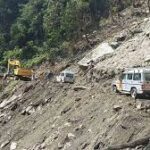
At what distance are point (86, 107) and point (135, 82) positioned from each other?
12.5 ft

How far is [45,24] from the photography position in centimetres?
8675

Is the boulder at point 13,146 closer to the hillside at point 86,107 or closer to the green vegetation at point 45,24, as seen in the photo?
the hillside at point 86,107

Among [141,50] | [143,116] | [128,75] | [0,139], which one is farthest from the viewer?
[141,50]

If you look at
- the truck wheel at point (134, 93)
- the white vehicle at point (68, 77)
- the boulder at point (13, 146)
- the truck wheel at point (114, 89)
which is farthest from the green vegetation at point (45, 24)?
the truck wheel at point (134, 93)

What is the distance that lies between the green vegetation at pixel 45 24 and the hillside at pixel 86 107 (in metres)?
8.12

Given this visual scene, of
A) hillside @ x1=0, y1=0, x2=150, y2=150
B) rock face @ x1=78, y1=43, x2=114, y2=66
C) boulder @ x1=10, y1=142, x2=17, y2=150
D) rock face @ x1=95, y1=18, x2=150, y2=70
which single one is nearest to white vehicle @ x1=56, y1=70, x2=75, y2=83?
hillside @ x1=0, y1=0, x2=150, y2=150

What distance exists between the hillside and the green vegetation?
812cm

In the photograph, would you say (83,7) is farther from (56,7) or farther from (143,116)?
(143,116)

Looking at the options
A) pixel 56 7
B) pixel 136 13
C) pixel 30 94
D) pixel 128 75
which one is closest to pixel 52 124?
pixel 128 75

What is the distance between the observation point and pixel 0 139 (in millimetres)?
39344

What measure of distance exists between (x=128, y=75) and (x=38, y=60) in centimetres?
4336

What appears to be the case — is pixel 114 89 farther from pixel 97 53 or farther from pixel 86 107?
pixel 97 53

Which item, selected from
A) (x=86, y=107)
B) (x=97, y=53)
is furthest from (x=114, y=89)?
(x=97, y=53)

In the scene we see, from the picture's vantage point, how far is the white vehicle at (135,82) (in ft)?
106
